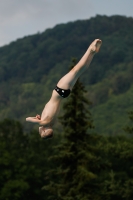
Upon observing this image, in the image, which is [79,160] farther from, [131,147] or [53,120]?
[53,120]

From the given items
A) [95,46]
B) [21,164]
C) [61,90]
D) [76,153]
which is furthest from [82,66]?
[21,164]

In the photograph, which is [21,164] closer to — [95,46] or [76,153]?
[76,153]

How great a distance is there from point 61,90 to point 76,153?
24.7 meters

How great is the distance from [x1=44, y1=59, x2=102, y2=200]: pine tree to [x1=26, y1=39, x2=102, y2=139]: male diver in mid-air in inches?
925

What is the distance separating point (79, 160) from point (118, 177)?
4318 cm

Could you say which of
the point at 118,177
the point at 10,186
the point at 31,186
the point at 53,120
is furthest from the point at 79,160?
the point at 118,177

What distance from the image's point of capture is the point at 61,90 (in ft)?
43.2

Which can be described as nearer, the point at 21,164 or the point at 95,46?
the point at 95,46

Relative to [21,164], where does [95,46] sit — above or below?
below

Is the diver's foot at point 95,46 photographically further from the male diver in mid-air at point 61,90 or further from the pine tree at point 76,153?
the pine tree at point 76,153

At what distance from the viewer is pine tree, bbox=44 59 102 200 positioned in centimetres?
3703

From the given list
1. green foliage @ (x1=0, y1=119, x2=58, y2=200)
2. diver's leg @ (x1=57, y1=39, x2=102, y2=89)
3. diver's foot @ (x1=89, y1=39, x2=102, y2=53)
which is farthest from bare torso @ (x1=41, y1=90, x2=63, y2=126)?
green foliage @ (x1=0, y1=119, x2=58, y2=200)

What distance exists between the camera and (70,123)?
3775 centimetres

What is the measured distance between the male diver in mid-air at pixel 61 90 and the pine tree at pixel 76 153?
77.1 ft
